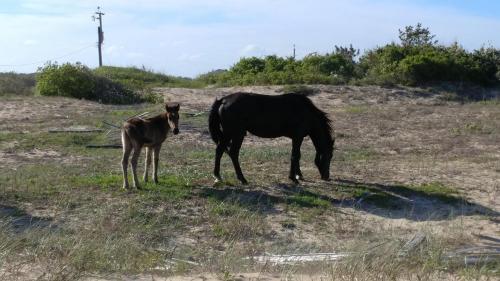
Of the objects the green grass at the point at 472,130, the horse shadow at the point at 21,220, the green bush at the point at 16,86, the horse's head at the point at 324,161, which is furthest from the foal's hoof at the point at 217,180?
the green bush at the point at 16,86

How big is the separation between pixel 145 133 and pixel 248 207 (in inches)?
89.3

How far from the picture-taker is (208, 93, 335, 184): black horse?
39.8ft

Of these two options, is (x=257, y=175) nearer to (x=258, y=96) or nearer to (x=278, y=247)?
(x=258, y=96)

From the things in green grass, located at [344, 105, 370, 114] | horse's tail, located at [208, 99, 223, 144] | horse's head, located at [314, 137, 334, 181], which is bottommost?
horse's head, located at [314, 137, 334, 181]

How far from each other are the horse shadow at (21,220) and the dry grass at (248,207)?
27 millimetres

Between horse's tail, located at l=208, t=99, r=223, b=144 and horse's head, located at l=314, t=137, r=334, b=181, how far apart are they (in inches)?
74.8

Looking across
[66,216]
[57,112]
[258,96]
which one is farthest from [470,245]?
[57,112]

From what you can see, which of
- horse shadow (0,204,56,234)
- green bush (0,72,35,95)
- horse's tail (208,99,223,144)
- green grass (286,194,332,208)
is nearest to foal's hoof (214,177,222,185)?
horse's tail (208,99,223,144)

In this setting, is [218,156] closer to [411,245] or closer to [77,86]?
[411,245]

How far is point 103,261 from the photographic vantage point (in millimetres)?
7145

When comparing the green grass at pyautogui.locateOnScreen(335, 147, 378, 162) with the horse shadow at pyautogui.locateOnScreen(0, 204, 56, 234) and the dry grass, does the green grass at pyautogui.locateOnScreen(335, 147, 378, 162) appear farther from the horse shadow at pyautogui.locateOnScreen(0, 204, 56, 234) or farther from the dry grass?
the horse shadow at pyautogui.locateOnScreen(0, 204, 56, 234)

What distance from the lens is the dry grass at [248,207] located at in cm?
724

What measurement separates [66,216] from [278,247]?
10.7ft

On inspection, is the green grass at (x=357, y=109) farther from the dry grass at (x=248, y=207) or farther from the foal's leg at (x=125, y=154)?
the foal's leg at (x=125, y=154)
